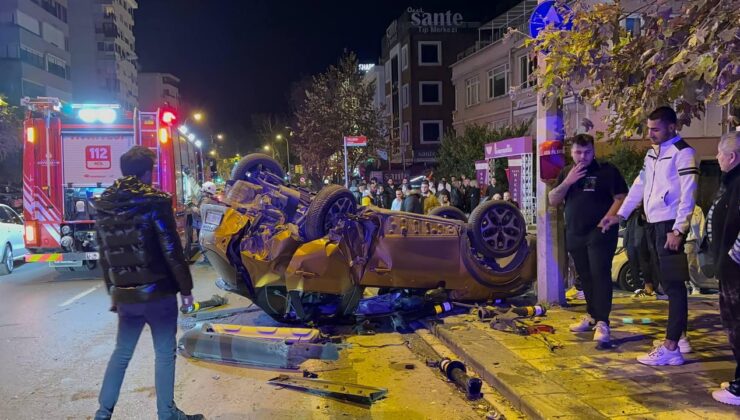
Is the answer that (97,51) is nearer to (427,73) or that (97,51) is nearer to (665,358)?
(427,73)

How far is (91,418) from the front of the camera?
174 inches

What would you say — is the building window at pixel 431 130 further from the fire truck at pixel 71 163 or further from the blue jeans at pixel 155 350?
the blue jeans at pixel 155 350

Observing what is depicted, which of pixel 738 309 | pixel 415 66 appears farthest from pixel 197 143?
pixel 415 66

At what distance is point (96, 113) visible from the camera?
11.2 m

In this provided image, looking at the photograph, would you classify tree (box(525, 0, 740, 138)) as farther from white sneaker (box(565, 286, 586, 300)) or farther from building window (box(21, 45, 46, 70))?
building window (box(21, 45, 46, 70))

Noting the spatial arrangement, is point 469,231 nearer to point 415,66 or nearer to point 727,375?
point 727,375

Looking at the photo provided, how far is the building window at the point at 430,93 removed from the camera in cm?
4422

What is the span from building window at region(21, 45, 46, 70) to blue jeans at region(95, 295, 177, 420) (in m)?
46.4

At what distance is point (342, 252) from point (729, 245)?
3.66m

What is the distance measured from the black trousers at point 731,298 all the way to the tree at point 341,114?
3402 cm

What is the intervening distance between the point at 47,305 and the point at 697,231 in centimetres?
904

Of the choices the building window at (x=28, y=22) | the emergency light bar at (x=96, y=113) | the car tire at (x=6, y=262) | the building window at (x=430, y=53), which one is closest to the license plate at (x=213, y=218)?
the emergency light bar at (x=96, y=113)

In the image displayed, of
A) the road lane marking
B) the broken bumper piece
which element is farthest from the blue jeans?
the road lane marking

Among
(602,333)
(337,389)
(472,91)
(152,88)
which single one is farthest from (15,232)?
(152,88)
